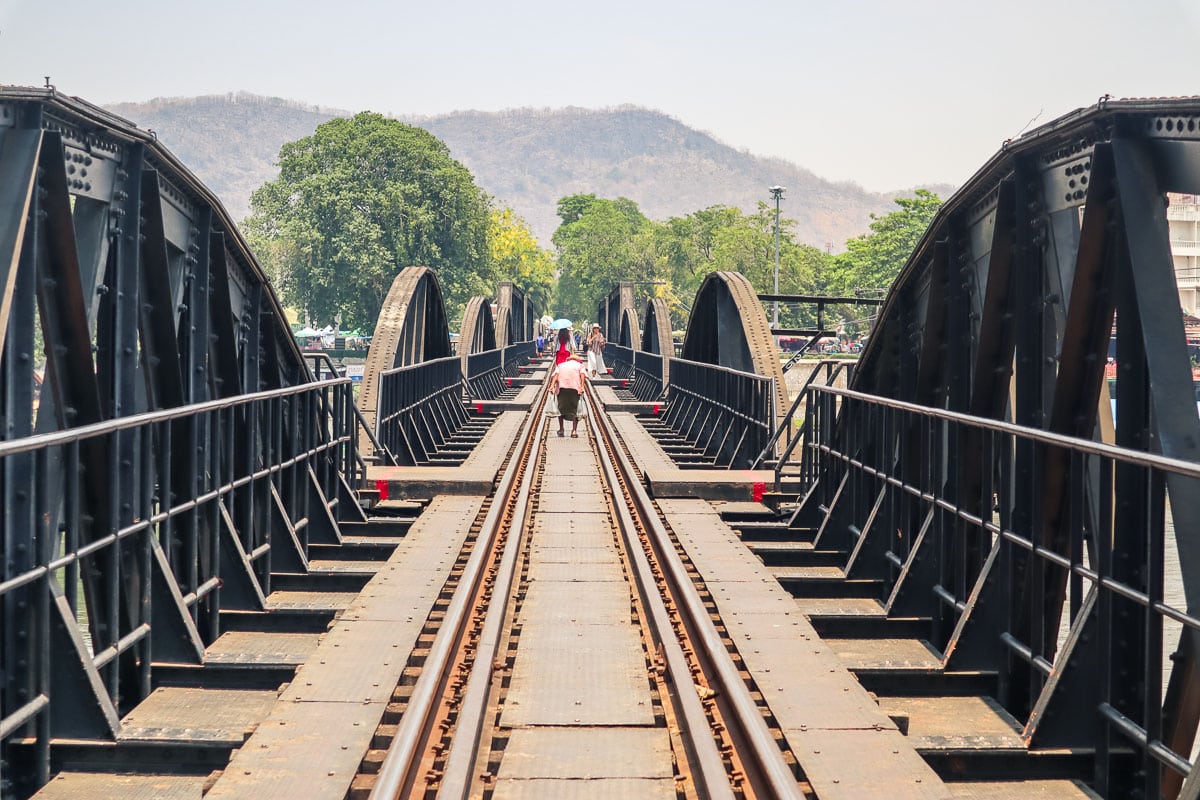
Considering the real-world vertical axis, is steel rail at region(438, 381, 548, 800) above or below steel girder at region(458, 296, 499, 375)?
below

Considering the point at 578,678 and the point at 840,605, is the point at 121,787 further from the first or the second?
the point at 840,605

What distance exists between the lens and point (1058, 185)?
707 centimetres

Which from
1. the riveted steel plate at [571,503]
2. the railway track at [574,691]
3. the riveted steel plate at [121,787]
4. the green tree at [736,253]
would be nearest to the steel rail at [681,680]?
the railway track at [574,691]

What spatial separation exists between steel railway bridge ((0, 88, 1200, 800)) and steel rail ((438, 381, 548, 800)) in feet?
0.12

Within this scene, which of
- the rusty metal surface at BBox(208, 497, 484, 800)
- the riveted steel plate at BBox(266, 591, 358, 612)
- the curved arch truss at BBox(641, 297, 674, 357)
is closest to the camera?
the rusty metal surface at BBox(208, 497, 484, 800)

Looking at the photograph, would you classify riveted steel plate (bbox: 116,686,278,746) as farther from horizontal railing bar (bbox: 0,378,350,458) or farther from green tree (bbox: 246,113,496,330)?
green tree (bbox: 246,113,496,330)

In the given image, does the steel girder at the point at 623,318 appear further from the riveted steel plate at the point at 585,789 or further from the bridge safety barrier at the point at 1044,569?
the riveted steel plate at the point at 585,789

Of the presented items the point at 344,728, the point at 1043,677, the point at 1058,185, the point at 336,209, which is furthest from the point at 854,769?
the point at 336,209

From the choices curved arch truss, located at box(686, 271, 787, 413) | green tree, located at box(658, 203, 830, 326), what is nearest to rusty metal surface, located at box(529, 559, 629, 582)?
curved arch truss, located at box(686, 271, 787, 413)

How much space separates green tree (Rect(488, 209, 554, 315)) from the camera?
135m

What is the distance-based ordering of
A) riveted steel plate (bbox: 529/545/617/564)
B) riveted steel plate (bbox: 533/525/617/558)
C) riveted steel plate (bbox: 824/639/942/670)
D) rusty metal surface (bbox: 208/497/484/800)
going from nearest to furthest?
rusty metal surface (bbox: 208/497/484/800)
riveted steel plate (bbox: 824/639/942/670)
riveted steel plate (bbox: 529/545/617/564)
riveted steel plate (bbox: 533/525/617/558)

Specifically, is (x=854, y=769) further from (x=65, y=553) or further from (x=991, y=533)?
(x=65, y=553)

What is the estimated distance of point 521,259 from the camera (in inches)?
5709

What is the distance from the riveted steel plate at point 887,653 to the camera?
26.1ft
